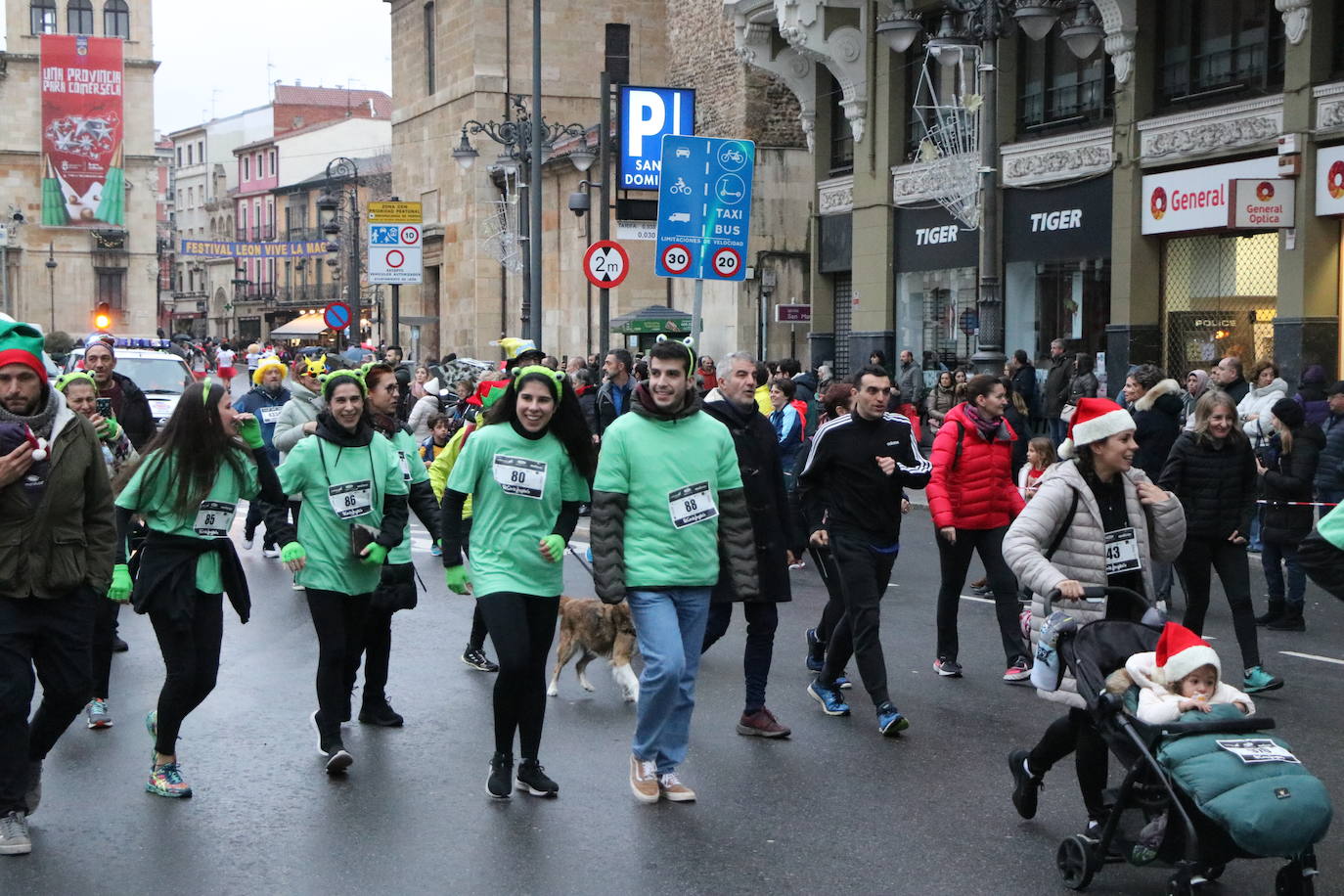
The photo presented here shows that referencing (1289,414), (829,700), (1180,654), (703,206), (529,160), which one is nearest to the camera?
(1180,654)

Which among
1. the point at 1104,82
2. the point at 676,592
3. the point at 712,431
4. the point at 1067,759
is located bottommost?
the point at 1067,759

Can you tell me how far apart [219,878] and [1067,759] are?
3.97 metres

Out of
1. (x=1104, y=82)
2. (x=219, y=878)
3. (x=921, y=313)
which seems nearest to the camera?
(x=219, y=878)

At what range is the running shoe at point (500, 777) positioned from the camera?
6.84m

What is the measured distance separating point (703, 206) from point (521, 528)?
982 centimetres

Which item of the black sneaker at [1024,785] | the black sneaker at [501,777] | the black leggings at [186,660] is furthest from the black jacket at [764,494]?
the black leggings at [186,660]

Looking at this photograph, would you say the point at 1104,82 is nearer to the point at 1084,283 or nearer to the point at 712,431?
the point at 1084,283

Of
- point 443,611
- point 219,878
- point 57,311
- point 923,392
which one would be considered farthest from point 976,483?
point 57,311

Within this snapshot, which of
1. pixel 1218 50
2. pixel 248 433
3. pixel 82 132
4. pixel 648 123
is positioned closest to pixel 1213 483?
pixel 248 433

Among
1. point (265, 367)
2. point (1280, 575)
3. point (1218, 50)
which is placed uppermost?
point (1218, 50)

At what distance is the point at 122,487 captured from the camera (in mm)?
7188

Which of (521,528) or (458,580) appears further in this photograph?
(458,580)

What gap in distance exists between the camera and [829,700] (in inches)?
336

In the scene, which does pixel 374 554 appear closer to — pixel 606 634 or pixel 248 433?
pixel 248 433
